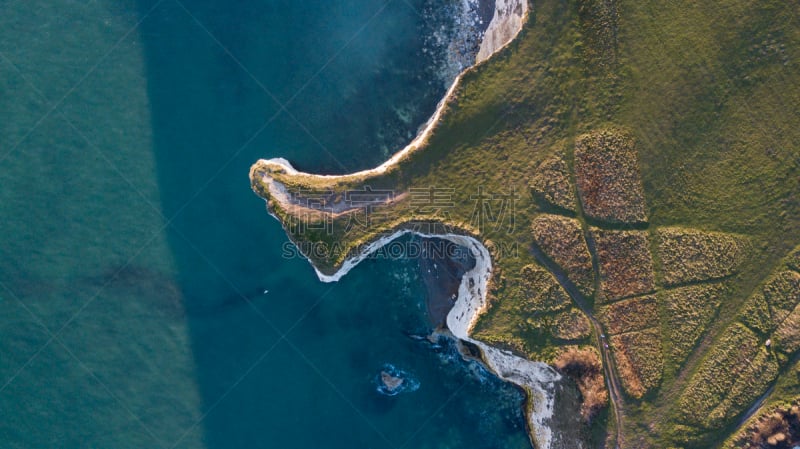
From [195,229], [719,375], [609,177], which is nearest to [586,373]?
[719,375]

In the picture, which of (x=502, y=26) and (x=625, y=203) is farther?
(x=502, y=26)

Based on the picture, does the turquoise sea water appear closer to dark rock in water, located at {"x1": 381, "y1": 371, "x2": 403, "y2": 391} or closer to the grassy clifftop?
dark rock in water, located at {"x1": 381, "y1": 371, "x2": 403, "y2": 391}

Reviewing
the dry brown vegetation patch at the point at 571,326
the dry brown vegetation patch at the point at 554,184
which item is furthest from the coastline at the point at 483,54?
the dry brown vegetation patch at the point at 571,326

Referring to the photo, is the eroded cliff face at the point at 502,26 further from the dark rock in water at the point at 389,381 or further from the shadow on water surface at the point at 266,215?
the dark rock in water at the point at 389,381

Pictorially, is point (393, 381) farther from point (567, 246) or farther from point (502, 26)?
point (502, 26)

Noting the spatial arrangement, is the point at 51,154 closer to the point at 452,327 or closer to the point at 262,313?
the point at 262,313
